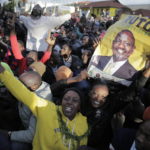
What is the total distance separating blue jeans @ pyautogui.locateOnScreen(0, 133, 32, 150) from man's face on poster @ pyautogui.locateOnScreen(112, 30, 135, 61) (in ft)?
4.11

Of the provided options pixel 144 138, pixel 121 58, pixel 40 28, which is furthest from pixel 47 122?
pixel 40 28

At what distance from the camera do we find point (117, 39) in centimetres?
235

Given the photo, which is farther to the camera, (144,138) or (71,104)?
(71,104)

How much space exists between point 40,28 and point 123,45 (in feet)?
5.64

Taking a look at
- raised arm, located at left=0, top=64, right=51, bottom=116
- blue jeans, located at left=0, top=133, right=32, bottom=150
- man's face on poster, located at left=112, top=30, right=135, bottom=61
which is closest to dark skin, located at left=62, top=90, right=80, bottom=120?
raised arm, located at left=0, top=64, right=51, bottom=116

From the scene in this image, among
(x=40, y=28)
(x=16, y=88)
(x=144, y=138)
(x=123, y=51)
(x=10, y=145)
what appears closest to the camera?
(x=144, y=138)

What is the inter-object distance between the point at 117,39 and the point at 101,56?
258 millimetres

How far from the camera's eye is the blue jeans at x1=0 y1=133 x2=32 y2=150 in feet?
6.74

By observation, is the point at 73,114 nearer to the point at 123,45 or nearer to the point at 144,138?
the point at 144,138

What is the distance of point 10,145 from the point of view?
2.11 meters

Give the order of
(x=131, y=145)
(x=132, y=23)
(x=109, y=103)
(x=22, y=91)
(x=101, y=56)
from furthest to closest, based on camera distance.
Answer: (x=101, y=56) → (x=132, y=23) → (x=109, y=103) → (x=22, y=91) → (x=131, y=145)

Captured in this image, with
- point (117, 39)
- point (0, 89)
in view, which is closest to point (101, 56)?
point (117, 39)

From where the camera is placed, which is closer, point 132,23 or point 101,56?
point 132,23

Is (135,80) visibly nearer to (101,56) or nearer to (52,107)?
Result: (101,56)
